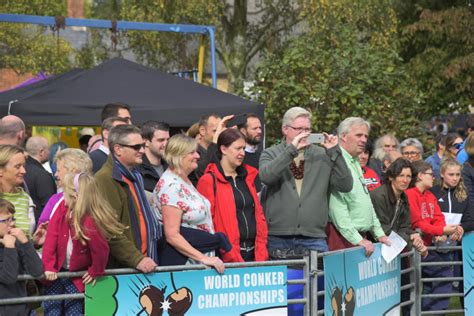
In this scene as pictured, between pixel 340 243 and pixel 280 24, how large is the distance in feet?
62.4

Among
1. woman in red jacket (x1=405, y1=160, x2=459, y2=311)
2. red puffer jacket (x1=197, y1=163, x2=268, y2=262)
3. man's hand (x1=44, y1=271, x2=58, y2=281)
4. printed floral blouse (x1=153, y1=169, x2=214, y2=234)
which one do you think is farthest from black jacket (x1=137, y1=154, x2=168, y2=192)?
woman in red jacket (x1=405, y1=160, x2=459, y2=311)

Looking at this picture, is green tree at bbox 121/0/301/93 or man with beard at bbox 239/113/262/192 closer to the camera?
man with beard at bbox 239/113/262/192

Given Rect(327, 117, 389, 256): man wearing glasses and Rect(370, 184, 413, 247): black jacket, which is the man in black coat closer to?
Rect(327, 117, 389, 256): man wearing glasses

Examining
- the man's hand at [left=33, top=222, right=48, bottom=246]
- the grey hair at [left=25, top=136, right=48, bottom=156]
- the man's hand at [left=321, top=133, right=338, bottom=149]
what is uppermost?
the man's hand at [left=321, top=133, right=338, bottom=149]

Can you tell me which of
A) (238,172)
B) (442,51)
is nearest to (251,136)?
(238,172)

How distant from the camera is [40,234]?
7.08m

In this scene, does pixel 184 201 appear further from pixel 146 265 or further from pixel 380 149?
pixel 380 149

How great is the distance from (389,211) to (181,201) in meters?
2.93

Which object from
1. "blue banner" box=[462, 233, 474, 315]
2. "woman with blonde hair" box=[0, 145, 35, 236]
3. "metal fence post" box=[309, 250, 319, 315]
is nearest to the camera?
"woman with blonde hair" box=[0, 145, 35, 236]

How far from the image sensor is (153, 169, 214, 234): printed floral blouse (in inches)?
283

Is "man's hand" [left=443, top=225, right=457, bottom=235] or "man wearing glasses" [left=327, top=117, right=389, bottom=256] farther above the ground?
"man wearing glasses" [left=327, top=117, right=389, bottom=256]

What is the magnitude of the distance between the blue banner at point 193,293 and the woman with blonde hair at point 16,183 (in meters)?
0.95

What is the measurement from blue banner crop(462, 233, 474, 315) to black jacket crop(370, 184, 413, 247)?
0.71m

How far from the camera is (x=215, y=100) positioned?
1355 centimetres
